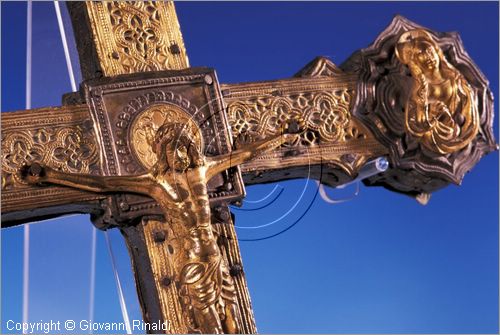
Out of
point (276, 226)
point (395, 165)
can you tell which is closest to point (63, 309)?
point (276, 226)

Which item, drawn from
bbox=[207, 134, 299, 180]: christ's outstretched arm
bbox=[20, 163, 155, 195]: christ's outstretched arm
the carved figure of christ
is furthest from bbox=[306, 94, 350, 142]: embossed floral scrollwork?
bbox=[20, 163, 155, 195]: christ's outstretched arm

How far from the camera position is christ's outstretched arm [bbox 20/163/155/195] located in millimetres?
4656

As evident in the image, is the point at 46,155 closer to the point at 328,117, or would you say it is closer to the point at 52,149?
the point at 52,149

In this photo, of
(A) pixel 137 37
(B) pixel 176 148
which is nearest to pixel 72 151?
(B) pixel 176 148

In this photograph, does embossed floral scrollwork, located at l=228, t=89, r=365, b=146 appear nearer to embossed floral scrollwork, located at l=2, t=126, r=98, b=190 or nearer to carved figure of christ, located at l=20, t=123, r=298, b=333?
carved figure of christ, located at l=20, t=123, r=298, b=333

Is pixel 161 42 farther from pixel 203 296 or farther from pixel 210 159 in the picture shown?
pixel 203 296

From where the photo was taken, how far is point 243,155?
15.9 ft

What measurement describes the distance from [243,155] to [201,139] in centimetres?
13

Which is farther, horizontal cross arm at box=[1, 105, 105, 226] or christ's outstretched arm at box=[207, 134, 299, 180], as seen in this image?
christ's outstretched arm at box=[207, 134, 299, 180]

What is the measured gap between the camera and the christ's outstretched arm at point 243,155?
4.79 metres

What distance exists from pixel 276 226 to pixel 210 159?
0.30 metres

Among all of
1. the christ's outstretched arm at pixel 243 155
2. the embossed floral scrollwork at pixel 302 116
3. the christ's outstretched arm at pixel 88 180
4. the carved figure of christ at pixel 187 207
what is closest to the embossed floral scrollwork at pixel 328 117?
the embossed floral scrollwork at pixel 302 116

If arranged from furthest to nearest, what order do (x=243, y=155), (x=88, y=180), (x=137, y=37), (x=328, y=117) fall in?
(x=328, y=117)
(x=137, y=37)
(x=243, y=155)
(x=88, y=180)

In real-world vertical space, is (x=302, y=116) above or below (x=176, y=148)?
above
